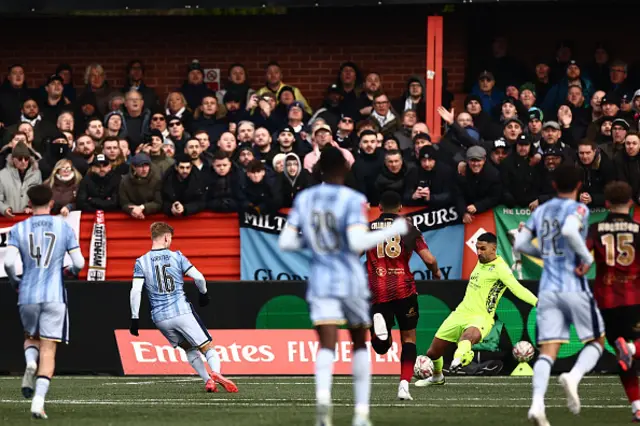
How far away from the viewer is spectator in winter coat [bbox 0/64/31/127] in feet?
71.9

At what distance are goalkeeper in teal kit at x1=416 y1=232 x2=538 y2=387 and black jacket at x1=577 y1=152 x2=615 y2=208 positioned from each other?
115 inches

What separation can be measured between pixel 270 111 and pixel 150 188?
111 inches

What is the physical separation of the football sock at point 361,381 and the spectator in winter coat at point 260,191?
857 centimetres

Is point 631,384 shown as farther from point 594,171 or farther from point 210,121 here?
point 210,121

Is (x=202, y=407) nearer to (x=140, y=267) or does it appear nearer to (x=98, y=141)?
(x=140, y=267)

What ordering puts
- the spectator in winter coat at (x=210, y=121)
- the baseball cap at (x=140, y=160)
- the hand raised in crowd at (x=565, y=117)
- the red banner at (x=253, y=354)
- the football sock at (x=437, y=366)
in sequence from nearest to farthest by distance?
the football sock at (x=437, y=366) < the red banner at (x=253, y=354) < the baseball cap at (x=140, y=160) < the hand raised in crowd at (x=565, y=117) < the spectator in winter coat at (x=210, y=121)

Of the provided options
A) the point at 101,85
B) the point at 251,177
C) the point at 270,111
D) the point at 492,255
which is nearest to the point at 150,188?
the point at 251,177

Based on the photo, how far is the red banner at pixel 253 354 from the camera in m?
18.3

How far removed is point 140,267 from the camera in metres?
15.1

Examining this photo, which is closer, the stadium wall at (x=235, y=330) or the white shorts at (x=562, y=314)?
the white shorts at (x=562, y=314)

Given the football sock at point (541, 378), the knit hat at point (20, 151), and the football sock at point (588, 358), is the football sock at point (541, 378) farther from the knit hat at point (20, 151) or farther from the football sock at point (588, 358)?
the knit hat at point (20, 151)

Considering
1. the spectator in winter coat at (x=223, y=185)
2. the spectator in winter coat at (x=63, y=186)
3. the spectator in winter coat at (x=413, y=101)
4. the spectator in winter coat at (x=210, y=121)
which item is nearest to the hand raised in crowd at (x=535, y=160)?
the spectator in winter coat at (x=413, y=101)

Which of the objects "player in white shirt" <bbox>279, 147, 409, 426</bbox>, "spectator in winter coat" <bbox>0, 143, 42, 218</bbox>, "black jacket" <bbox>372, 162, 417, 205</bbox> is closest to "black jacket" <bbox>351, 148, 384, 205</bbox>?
"black jacket" <bbox>372, 162, 417, 205</bbox>

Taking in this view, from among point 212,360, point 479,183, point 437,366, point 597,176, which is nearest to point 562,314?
point 437,366
